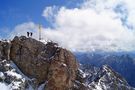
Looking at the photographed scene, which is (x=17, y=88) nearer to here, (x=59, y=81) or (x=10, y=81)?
(x=10, y=81)

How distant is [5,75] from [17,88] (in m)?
11.6

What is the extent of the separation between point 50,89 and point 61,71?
1191cm

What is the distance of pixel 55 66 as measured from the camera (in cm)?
19800

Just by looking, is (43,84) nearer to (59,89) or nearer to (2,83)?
(59,89)

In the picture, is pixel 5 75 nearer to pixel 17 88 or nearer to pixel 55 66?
pixel 17 88

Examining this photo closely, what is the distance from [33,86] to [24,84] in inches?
204

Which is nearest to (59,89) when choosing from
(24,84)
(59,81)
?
(59,81)

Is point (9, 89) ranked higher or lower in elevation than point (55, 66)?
lower

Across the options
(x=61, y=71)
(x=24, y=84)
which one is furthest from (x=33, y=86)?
(x=61, y=71)

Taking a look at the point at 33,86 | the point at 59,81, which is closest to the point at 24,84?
the point at 33,86

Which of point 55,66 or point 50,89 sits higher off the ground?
point 55,66

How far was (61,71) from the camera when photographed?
19750cm

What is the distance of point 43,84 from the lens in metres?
199

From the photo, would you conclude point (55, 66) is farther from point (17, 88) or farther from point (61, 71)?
point (17, 88)
